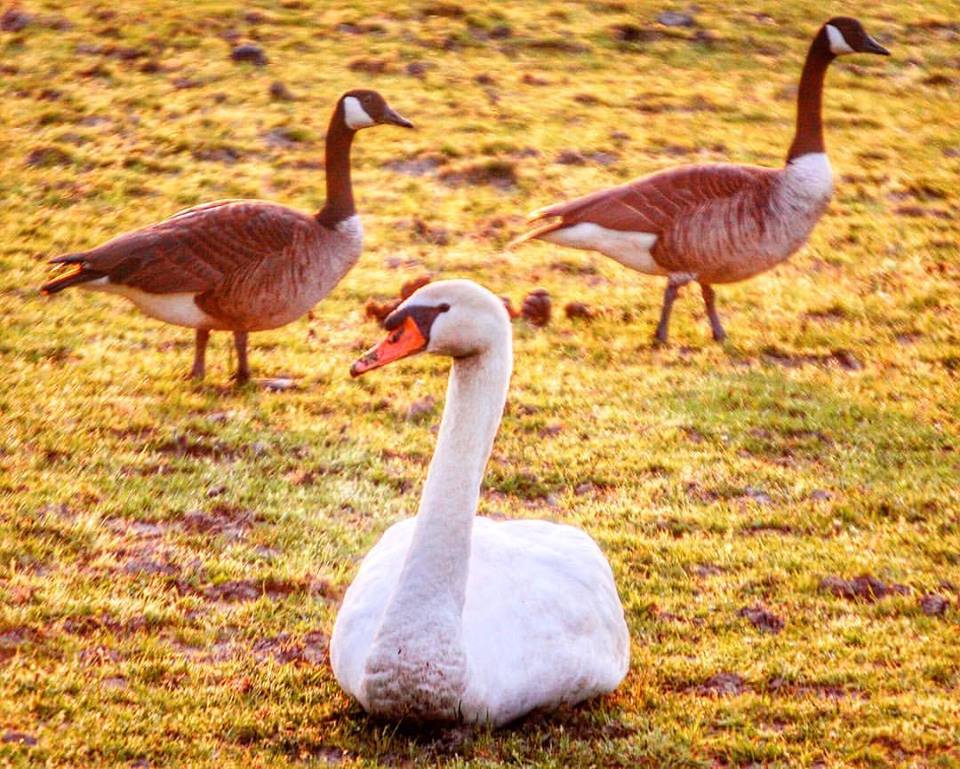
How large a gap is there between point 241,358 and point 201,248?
2.59 feet

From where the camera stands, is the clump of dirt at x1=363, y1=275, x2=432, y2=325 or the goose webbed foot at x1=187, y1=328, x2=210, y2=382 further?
the clump of dirt at x1=363, y1=275, x2=432, y2=325

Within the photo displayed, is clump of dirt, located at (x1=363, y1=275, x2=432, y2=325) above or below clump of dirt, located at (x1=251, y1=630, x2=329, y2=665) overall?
below

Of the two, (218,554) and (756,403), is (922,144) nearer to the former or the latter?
(756,403)

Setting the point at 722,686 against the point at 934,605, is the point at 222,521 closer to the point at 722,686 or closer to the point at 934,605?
the point at 722,686

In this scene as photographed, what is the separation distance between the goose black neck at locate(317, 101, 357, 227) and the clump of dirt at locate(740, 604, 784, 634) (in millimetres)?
4183

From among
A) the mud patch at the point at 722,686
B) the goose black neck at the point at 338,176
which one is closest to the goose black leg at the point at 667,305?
the goose black neck at the point at 338,176

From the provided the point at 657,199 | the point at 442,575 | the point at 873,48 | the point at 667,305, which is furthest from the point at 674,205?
the point at 442,575

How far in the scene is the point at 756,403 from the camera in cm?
862

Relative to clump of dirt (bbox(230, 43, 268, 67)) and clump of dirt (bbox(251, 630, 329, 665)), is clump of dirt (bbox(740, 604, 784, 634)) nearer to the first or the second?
clump of dirt (bbox(251, 630, 329, 665))

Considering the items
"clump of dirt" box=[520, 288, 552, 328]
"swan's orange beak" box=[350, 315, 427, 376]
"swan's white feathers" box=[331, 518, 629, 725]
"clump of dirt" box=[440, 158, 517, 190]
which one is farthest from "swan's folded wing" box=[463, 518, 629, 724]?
"clump of dirt" box=[440, 158, 517, 190]

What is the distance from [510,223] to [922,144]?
5.28m

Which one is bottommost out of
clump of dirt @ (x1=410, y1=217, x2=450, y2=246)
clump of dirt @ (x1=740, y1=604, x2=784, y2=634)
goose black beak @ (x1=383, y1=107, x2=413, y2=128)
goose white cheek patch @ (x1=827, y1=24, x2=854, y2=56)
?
clump of dirt @ (x1=410, y1=217, x2=450, y2=246)

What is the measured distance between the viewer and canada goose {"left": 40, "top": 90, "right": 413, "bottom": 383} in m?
8.15

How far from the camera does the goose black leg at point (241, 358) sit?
8688 mm
